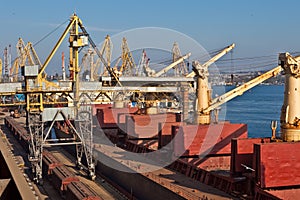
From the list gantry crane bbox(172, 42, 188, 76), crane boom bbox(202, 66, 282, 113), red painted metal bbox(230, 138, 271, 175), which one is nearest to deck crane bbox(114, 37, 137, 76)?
gantry crane bbox(172, 42, 188, 76)

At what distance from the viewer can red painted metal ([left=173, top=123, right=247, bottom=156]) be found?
2244 cm

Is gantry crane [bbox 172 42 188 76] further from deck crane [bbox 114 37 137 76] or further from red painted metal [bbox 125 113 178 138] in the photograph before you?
red painted metal [bbox 125 113 178 138]

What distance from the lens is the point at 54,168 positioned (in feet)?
91.5

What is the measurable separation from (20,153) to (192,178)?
22271mm

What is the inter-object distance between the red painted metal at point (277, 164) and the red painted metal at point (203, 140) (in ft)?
22.3

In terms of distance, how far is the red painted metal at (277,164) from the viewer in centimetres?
1548

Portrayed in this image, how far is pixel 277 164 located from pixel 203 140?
719 cm

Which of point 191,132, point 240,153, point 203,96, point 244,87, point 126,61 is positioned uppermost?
point 126,61

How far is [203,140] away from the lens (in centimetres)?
2261

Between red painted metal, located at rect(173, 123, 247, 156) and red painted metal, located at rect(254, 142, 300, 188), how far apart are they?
6783 mm

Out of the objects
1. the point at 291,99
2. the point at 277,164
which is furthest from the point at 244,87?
the point at 277,164

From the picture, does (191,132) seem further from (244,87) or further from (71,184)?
(71,184)

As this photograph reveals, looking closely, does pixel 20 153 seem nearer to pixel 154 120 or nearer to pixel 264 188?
pixel 154 120

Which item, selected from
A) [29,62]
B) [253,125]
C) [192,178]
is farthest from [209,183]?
[29,62]
